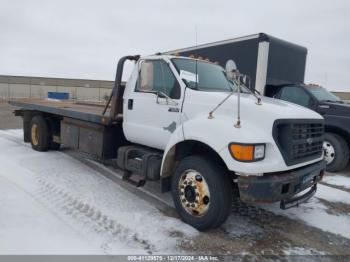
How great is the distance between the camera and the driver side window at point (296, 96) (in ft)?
24.8

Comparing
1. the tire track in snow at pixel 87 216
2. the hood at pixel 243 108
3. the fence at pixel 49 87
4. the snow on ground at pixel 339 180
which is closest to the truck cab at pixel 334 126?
the snow on ground at pixel 339 180

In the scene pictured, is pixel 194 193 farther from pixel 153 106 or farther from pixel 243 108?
pixel 153 106

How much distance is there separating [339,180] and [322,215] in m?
2.35

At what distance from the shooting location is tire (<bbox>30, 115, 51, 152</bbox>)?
7648mm

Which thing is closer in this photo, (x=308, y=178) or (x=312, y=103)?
(x=308, y=178)

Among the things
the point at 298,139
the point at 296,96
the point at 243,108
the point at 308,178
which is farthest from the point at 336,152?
the point at 243,108

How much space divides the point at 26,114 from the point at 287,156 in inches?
294

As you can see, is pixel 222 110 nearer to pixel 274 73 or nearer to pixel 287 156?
pixel 287 156

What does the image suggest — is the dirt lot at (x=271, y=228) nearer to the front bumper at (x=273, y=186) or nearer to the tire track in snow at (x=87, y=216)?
the tire track in snow at (x=87, y=216)

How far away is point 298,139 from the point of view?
146 inches

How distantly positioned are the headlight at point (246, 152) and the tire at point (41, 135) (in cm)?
574

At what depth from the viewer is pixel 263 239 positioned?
12.4 feet

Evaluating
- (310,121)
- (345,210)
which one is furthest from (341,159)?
(310,121)

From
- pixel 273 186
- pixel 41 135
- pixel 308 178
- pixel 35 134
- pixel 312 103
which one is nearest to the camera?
pixel 273 186
